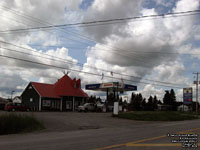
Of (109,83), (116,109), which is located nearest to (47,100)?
(109,83)

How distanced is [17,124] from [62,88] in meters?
32.7

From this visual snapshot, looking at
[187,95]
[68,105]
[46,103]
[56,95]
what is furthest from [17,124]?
[187,95]

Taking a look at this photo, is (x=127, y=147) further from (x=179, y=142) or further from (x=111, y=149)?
(x=179, y=142)

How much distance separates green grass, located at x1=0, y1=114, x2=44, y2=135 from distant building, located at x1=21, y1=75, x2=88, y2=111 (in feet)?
87.9

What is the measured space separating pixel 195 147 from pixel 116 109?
75.4 feet

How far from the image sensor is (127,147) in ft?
30.6

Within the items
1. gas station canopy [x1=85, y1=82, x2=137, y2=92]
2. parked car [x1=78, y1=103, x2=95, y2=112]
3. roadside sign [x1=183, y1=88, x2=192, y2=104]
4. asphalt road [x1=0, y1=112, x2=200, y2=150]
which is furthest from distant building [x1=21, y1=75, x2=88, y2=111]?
asphalt road [x1=0, y1=112, x2=200, y2=150]

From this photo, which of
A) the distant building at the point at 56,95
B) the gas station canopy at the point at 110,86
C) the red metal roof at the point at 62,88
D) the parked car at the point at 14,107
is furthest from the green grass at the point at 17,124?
the gas station canopy at the point at 110,86

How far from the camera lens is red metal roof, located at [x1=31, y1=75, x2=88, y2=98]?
1798 inches

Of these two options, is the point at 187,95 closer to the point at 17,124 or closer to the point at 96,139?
the point at 17,124

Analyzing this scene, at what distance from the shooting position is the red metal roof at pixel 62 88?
4566 cm

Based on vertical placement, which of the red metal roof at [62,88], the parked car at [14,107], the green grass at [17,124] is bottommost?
the parked car at [14,107]

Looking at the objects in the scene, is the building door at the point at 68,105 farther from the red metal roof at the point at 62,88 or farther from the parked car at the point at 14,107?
the parked car at the point at 14,107

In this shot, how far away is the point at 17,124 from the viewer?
52.2ft
